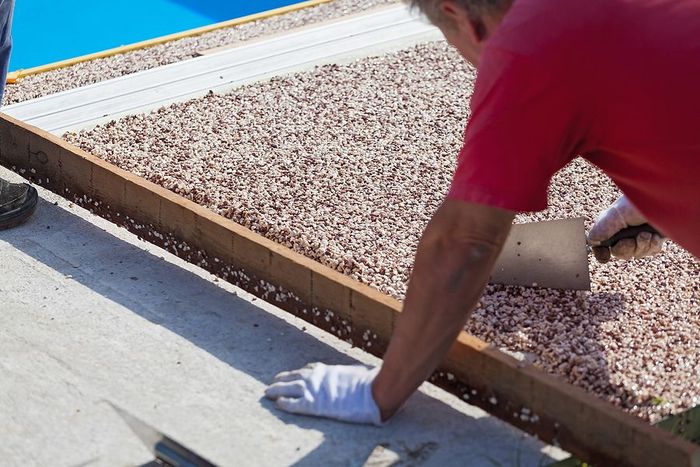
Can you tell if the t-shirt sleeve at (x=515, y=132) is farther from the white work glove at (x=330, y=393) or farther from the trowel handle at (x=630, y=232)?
the trowel handle at (x=630, y=232)

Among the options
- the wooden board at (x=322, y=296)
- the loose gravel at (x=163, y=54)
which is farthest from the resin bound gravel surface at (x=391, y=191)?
the loose gravel at (x=163, y=54)

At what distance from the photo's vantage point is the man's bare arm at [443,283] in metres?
2.29

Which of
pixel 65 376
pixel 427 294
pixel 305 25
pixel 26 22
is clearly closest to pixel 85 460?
pixel 65 376

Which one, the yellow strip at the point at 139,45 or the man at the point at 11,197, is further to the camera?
the yellow strip at the point at 139,45

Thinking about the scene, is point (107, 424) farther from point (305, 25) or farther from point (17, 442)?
point (305, 25)

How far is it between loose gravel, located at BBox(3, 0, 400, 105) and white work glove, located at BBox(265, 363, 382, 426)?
2.59 meters

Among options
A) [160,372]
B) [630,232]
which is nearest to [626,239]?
[630,232]

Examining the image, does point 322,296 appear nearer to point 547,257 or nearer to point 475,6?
point 547,257

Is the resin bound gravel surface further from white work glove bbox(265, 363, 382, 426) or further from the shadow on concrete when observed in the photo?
white work glove bbox(265, 363, 382, 426)

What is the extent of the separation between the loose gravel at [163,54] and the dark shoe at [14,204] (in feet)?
3.68

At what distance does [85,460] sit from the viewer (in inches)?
98.7

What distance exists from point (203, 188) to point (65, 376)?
43.1 inches

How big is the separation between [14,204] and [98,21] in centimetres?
387

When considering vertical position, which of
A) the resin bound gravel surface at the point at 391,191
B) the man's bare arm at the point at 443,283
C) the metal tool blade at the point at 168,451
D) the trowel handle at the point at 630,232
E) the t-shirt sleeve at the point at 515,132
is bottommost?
the metal tool blade at the point at 168,451
